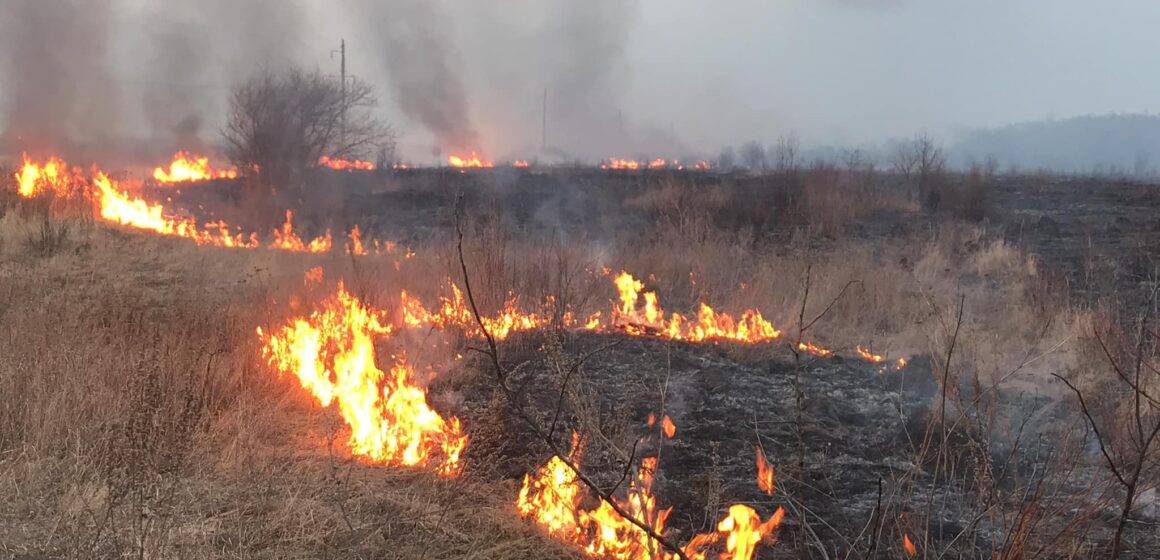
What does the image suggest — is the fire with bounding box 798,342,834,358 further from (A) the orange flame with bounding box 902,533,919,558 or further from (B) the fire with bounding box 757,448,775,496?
(A) the orange flame with bounding box 902,533,919,558

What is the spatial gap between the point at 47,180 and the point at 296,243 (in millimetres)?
4157

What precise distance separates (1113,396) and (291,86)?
19973mm

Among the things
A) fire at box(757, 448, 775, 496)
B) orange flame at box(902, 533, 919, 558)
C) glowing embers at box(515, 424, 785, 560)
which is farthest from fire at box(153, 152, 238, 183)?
orange flame at box(902, 533, 919, 558)

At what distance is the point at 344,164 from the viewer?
72.6 ft

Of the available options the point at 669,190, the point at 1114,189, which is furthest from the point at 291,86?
the point at 1114,189

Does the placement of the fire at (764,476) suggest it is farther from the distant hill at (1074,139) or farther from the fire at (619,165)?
the distant hill at (1074,139)

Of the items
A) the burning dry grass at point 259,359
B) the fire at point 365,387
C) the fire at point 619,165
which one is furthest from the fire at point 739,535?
the fire at point 619,165

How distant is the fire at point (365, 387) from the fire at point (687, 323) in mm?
2311

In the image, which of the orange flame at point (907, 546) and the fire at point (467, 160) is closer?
the orange flame at point (907, 546)

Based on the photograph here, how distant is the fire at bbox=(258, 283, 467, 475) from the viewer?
4.41 m

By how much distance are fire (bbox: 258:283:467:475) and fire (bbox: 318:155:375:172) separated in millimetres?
15824

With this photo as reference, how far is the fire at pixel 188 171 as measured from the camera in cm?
2248

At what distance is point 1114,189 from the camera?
1639cm

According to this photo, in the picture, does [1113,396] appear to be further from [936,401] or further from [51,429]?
[51,429]
